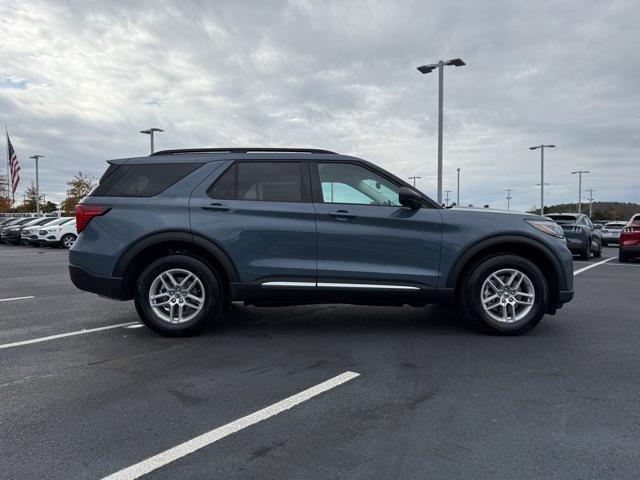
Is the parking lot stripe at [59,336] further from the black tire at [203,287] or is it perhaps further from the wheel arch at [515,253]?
the wheel arch at [515,253]

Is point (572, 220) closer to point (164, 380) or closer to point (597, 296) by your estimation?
point (597, 296)

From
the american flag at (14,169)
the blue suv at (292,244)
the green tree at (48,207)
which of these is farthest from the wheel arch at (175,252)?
the green tree at (48,207)

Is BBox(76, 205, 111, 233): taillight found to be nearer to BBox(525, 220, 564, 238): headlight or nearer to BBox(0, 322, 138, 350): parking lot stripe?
BBox(0, 322, 138, 350): parking lot stripe

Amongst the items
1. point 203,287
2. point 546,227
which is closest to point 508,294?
point 546,227

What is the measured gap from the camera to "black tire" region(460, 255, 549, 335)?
16.8 feet

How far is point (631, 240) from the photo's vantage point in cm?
1484

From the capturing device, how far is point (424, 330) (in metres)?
5.48

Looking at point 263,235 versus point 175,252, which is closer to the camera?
point 263,235

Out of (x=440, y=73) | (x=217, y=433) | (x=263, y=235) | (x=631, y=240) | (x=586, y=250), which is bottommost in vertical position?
(x=217, y=433)

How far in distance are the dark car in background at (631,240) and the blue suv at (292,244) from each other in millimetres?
11581

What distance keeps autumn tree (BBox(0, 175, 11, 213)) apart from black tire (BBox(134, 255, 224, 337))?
66.9 m

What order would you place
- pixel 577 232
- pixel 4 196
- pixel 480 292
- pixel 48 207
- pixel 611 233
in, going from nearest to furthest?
pixel 480 292 → pixel 577 232 → pixel 611 233 → pixel 4 196 → pixel 48 207

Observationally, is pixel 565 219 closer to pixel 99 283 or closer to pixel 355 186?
pixel 355 186

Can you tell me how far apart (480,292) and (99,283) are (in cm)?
387
